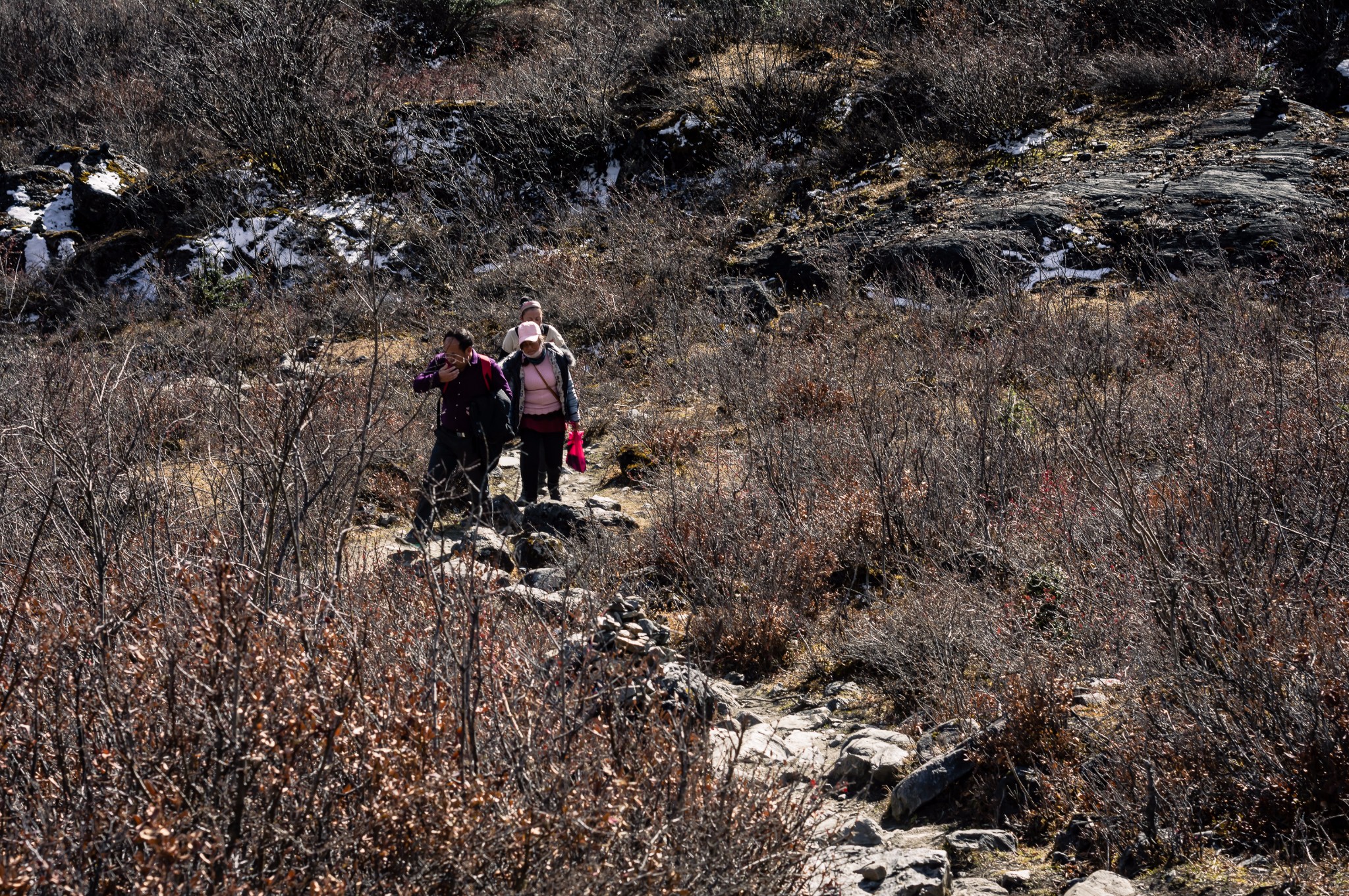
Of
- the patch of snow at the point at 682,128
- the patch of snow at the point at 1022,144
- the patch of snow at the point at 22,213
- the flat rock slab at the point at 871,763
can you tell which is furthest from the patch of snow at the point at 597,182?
the flat rock slab at the point at 871,763

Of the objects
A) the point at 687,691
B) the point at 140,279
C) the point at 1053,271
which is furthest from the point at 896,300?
the point at 140,279

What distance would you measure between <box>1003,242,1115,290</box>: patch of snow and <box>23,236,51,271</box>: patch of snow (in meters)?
14.2

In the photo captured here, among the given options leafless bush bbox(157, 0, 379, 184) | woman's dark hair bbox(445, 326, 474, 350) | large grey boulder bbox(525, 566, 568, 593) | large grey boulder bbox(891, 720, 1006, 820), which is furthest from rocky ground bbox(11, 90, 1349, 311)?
large grey boulder bbox(891, 720, 1006, 820)

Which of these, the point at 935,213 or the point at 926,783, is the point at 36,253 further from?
the point at 926,783

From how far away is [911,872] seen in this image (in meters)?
2.68

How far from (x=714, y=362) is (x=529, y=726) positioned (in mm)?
7044

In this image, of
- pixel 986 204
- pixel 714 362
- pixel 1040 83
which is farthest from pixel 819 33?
pixel 714 362

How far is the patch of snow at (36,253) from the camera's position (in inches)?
567

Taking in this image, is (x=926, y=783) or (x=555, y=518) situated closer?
(x=926, y=783)

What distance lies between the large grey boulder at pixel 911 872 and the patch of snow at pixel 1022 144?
12047 millimetres

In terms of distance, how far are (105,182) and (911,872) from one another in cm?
1700

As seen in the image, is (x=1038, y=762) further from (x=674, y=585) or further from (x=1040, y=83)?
(x=1040, y=83)

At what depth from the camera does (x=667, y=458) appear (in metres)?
7.59

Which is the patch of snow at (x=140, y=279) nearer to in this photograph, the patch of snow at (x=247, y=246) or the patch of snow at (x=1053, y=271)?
the patch of snow at (x=247, y=246)
